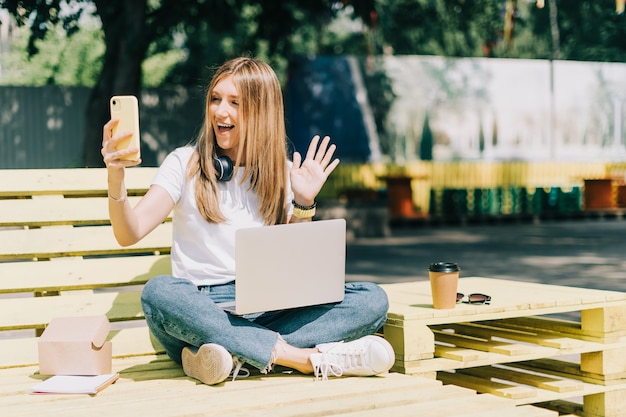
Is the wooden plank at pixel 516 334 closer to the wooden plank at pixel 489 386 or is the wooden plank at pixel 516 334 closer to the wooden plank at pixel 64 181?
the wooden plank at pixel 489 386

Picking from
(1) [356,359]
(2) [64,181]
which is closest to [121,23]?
(2) [64,181]

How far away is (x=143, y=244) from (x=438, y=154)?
71.4 ft

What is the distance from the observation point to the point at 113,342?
4.34 meters

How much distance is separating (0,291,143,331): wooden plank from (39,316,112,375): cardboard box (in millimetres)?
508

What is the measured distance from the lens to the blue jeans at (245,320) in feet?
11.9

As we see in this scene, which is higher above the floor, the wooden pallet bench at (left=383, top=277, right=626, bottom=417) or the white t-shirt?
the white t-shirt

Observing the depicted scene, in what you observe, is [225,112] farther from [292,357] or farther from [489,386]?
[489,386]

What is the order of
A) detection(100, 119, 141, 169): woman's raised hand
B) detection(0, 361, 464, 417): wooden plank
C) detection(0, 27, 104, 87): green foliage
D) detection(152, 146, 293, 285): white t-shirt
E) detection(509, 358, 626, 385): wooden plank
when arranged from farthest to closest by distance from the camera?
1. detection(0, 27, 104, 87): green foliage
2. detection(509, 358, 626, 385): wooden plank
3. detection(152, 146, 293, 285): white t-shirt
4. detection(100, 119, 141, 169): woman's raised hand
5. detection(0, 361, 464, 417): wooden plank

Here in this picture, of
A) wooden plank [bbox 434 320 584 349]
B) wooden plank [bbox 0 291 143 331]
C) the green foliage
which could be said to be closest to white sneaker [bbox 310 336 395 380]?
→ wooden plank [bbox 434 320 584 349]

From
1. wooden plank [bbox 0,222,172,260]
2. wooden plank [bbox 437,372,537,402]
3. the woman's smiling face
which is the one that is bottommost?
wooden plank [bbox 437,372,537,402]

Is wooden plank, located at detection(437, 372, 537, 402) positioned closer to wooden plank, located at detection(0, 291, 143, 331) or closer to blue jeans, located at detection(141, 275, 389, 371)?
blue jeans, located at detection(141, 275, 389, 371)

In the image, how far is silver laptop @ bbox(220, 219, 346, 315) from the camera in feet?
11.7

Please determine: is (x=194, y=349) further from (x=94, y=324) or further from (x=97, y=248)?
(x=97, y=248)

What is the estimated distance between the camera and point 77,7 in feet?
49.8
